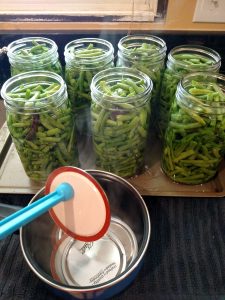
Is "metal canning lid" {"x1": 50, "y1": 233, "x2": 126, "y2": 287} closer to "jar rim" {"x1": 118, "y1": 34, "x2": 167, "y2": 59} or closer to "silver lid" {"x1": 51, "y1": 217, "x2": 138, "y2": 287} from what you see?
"silver lid" {"x1": 51, "y1": 217, "x2": 138, "y2": 287}

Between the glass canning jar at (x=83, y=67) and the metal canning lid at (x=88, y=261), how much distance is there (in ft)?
0.78

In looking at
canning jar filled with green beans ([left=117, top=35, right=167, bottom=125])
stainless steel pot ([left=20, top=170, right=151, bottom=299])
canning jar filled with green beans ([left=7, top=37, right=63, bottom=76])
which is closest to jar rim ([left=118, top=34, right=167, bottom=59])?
canning jar filled with green beans ([left=117, top=35, right=167, bottom=125])

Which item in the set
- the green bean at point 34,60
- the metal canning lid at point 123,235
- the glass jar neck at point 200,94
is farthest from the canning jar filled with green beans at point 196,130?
the green bean at point 34,60

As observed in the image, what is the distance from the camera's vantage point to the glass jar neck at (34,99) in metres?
0.43

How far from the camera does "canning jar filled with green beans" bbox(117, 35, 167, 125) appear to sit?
0.51 metres

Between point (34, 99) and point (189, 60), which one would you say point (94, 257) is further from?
point (189, 60)

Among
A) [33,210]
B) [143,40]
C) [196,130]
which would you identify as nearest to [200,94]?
[196,130]

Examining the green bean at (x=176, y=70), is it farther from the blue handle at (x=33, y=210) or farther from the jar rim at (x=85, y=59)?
the blue handle at (x=33, y=210)

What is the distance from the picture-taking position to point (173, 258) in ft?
1.43

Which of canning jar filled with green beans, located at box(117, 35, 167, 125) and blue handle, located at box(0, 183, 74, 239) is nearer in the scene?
Result: blue handle, located at box(0, 183, 74, 239)

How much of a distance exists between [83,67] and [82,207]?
24 cm

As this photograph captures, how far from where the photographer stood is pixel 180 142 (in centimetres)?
47

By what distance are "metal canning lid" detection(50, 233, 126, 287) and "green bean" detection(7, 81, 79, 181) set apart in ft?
0.42

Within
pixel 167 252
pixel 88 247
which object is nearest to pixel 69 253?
pixel 88 247
